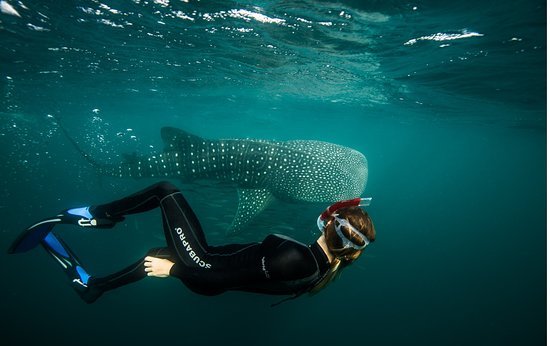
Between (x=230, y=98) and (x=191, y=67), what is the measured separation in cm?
1065

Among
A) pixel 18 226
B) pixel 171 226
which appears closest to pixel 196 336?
pixel 171 226

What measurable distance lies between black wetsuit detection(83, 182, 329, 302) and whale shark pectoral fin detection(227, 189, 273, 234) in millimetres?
3815

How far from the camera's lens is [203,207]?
12.9 meters

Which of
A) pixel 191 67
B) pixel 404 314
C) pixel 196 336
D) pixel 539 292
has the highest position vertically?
pixel 191 67

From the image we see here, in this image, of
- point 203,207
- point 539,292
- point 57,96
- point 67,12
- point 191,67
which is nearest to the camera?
point 67,12

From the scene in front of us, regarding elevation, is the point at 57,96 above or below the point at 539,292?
above

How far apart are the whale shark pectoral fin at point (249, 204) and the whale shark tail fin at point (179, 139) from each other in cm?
177

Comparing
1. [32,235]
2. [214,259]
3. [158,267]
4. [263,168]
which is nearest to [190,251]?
[214,259]

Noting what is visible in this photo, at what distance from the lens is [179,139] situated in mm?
7961

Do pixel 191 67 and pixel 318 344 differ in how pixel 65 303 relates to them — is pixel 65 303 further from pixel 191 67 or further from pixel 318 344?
pixel 191 67

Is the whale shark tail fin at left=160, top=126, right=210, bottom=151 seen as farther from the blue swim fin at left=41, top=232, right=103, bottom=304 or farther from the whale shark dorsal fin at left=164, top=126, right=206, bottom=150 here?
the blue swim fin at left=41, top=232, right=103, bottom=304

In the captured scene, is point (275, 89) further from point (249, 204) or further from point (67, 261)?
point (67, 261)

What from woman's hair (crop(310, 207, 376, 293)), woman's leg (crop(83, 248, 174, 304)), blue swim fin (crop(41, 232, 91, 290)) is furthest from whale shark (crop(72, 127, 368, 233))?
woman's hair (crop(310, 207, 376, 293))

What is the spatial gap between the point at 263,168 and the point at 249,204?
3.46ft
